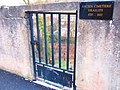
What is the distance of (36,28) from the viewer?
140 inches

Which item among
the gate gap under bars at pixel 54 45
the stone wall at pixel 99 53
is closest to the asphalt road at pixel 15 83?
the gate gap under bars at pixel 54 45

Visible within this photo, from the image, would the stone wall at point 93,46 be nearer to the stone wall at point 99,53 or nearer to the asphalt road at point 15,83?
the stone wall at point 99,53

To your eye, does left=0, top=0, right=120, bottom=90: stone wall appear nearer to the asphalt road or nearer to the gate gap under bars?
the gate gap under bars

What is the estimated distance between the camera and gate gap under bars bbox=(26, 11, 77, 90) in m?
3.18

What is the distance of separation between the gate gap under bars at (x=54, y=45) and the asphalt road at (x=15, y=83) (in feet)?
1.04

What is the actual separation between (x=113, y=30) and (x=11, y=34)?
2.58m

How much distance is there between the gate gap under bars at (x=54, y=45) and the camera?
318 centimetres

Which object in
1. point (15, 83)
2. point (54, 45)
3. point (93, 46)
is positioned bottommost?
point (15, 83)

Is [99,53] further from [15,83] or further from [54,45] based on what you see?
[15,83]

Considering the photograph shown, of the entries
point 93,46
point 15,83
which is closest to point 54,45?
point 93,46

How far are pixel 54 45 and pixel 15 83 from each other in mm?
1436

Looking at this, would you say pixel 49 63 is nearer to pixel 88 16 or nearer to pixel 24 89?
pixel 24 89

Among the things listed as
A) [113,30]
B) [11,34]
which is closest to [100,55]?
[113,30]

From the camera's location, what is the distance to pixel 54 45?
3.47 meters
